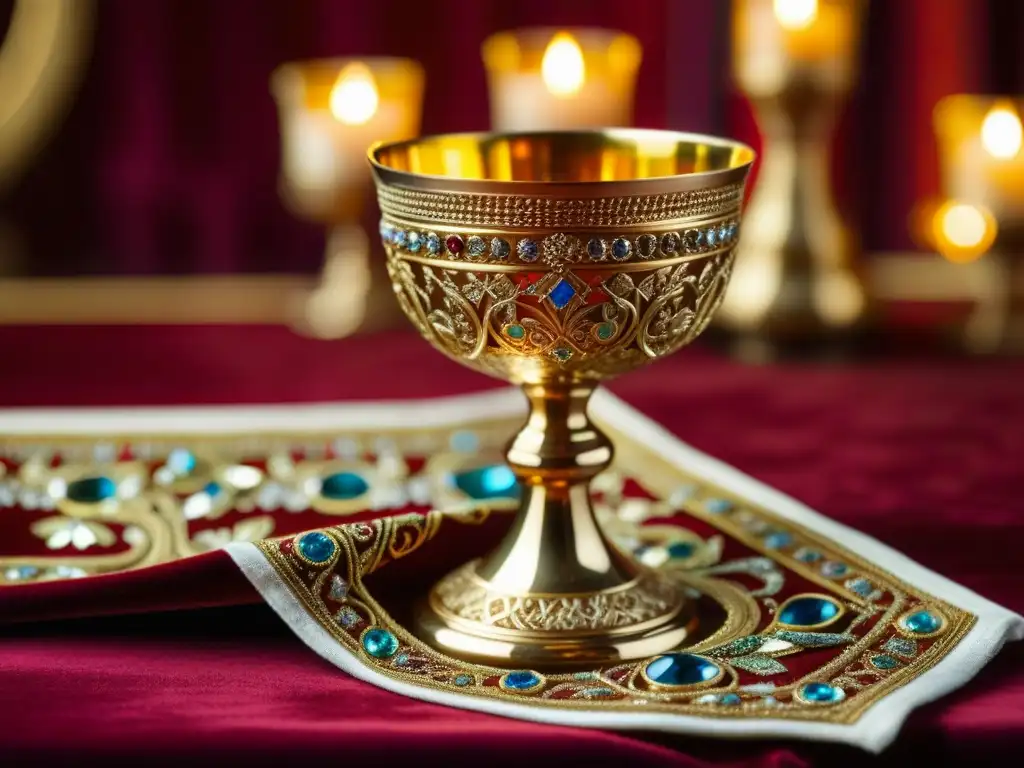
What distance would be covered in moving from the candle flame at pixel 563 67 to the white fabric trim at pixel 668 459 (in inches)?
8.9

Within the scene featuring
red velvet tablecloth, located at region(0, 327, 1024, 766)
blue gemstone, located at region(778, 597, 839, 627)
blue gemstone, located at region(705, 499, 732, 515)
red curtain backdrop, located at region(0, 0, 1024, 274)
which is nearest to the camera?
red velvet tablecloth, located at region(0, 327, 1024, 766)

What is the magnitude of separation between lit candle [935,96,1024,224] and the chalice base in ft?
1.78

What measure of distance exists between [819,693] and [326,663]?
Result: 176 mm

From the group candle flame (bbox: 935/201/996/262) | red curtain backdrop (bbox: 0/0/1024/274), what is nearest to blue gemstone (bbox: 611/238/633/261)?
candle flame (bbox: 935/201/996/262)

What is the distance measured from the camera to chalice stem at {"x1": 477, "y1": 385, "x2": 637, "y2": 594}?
1.82ft

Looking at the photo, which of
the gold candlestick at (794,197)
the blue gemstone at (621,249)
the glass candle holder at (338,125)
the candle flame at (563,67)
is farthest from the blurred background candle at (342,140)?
the blue gemstone at (621,249)

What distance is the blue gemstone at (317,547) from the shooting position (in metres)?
0.56

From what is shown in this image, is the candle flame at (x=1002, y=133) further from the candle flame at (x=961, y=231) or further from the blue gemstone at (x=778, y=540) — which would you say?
the blue gemstone at (x=778, y=540)

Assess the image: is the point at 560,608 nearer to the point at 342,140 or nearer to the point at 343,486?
the point at 343,486

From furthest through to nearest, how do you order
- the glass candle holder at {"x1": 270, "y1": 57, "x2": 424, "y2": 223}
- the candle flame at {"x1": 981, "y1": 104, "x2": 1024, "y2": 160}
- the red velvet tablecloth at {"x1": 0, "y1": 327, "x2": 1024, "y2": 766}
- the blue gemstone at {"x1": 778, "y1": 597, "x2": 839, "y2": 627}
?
the glass candle holder at {"x1": 270, "y1": 57, "x2": 424, "y2": 223}, the candle flame at {"x1": 981, "y1": 104, "x2": 1024, "y2": 160}, the blue gemstone at {"x1": 778, "y1": 597, "x2": 839, "y2": 627}, the red velvet tablecloth at {"x1": 0, "y1": 327, "x2": 1024, "y2": 766}

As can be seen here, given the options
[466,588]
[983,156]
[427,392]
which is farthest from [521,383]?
[983,156]

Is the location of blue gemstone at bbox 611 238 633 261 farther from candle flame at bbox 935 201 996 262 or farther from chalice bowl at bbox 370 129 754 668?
candle flame at bbox 935 201 996 262

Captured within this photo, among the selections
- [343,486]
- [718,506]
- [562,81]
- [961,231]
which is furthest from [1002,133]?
[343,486]

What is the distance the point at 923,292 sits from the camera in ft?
4.25
